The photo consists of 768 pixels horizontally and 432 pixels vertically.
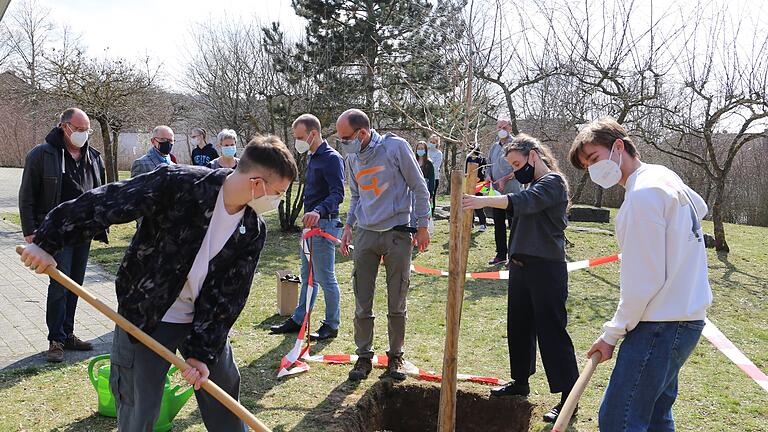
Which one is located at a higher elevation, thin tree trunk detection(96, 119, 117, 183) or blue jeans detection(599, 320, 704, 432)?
thin tree trunk detection(96, 119, 117, 183)

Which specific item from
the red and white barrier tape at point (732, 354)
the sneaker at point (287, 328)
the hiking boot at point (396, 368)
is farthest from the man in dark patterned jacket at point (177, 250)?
the sneaker at point (287, 328)

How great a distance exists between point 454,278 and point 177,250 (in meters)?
1.84

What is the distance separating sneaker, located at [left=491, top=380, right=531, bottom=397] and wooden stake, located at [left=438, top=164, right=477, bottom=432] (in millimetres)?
739

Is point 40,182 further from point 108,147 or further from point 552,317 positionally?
point 108,147

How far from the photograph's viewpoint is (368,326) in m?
5.06

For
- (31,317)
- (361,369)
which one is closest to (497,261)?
(361,369)

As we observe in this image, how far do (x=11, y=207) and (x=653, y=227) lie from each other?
17.7 metres

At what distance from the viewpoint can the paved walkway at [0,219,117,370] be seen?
536 cm

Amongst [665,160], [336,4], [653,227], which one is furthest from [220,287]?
[665,160]

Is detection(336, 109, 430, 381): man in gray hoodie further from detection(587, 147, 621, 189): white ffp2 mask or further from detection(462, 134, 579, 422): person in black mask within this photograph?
detection(587, 147, 621, 189): white ffp2 mask

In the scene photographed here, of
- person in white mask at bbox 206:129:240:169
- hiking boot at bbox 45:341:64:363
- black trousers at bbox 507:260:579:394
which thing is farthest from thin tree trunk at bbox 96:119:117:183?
black trousers at bbox 507:260:579:394

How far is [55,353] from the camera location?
202 inches

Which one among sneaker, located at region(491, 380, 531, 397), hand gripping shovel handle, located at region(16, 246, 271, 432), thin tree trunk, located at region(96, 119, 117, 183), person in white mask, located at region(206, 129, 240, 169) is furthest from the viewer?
thin tree trunk, located at region(96, 119, 117, 183)

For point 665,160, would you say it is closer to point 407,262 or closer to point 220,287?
point 407,262
